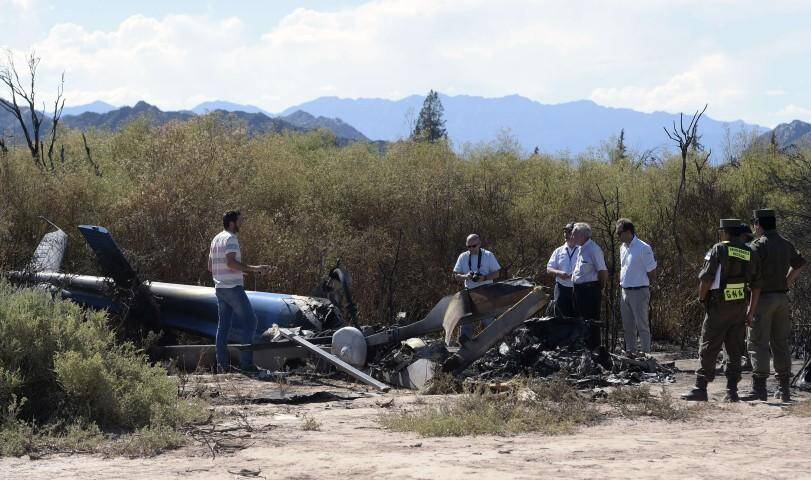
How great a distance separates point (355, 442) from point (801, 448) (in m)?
3.58

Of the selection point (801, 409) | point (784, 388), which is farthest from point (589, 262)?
point (801, 409)

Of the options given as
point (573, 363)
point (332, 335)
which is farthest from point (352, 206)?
point (573, 363)

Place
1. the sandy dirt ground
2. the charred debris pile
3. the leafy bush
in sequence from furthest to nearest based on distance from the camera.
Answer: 1. the charred debris pile
2. the leafy bush
3. the sandy dirt ground

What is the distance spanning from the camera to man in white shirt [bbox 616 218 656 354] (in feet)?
40.9

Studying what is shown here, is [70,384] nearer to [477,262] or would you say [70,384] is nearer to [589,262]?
[477,262]

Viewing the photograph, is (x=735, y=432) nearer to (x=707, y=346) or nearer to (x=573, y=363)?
(x=707, y=346)

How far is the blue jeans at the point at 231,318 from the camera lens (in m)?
11.6

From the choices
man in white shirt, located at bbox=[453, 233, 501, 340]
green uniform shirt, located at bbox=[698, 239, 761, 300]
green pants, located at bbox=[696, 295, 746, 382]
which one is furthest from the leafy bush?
green uniform shirt, located at bbox=[698, 239, 761, 300]

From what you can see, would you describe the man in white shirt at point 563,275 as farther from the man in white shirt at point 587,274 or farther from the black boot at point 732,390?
the black boot at point 732,390

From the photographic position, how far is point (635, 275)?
494 inches

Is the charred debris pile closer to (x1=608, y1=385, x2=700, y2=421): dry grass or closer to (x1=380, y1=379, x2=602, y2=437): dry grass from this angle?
(x1=608, y1=385, x2=700, y2=421): dry grass

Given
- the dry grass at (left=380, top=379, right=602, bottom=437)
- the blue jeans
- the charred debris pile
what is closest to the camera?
the dry grass at (left=380, top=379, right=602, bottom=437)

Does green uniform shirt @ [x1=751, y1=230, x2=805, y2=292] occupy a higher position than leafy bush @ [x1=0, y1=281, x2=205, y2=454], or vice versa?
green uniform shirt @ [x1=751, y1=230, x2=805, y2=292]

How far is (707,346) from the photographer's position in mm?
10000
